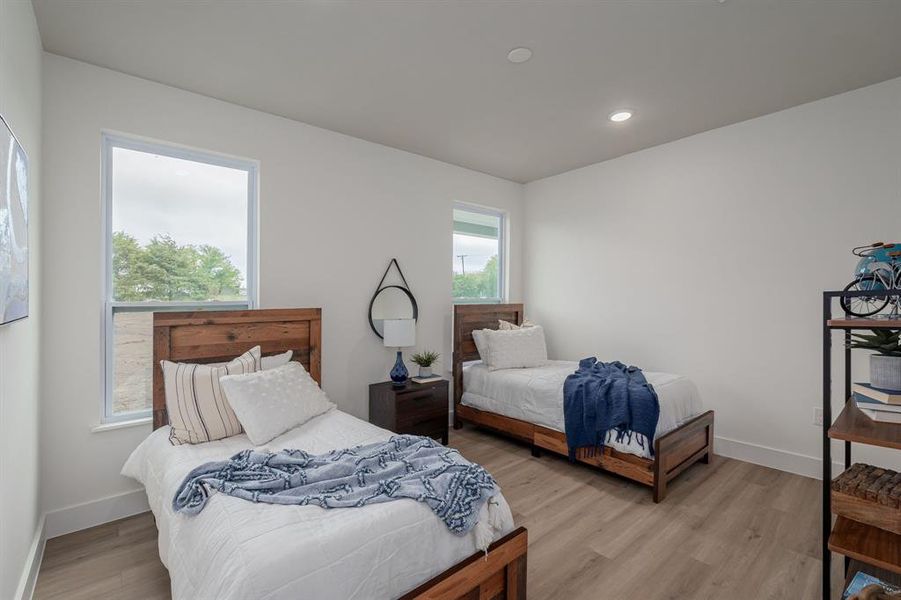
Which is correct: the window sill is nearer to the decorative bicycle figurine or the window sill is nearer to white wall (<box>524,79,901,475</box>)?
the decorative bicycle figurine

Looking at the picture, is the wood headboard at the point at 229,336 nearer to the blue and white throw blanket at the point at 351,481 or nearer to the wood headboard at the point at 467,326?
the blue and white throw blanket at the point at 351,481

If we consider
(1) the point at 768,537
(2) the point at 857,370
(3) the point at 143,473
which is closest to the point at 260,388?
(3) the point at 143,473

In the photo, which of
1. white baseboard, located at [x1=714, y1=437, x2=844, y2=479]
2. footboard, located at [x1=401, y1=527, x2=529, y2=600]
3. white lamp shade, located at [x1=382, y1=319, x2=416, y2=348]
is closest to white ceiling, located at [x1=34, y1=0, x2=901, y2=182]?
white lamp shade, located at [x1=382, y1=319, x2=416, y2=348]

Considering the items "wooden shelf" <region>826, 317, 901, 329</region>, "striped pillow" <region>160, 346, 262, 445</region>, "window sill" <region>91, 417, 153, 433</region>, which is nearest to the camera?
"wooden shelf" <region>826, 317, 901, 329</region>

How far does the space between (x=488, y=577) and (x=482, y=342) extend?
2569 millimetres

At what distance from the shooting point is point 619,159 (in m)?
4.19

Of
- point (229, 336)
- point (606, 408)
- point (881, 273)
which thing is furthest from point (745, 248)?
point (229, 336)

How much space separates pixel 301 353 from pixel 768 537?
3.17m

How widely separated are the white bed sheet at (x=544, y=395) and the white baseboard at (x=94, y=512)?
8.61 ft

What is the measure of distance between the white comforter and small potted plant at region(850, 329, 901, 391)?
1.55m

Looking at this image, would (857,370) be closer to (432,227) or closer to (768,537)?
(768,537)

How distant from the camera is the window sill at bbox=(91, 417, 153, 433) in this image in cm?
251

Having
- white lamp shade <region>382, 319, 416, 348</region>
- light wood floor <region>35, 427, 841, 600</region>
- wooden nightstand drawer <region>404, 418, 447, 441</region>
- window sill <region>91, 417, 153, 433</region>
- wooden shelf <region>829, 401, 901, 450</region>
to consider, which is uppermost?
white lamp shade <region>382, 319, 416, 348</region>

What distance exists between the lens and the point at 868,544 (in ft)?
4.99
